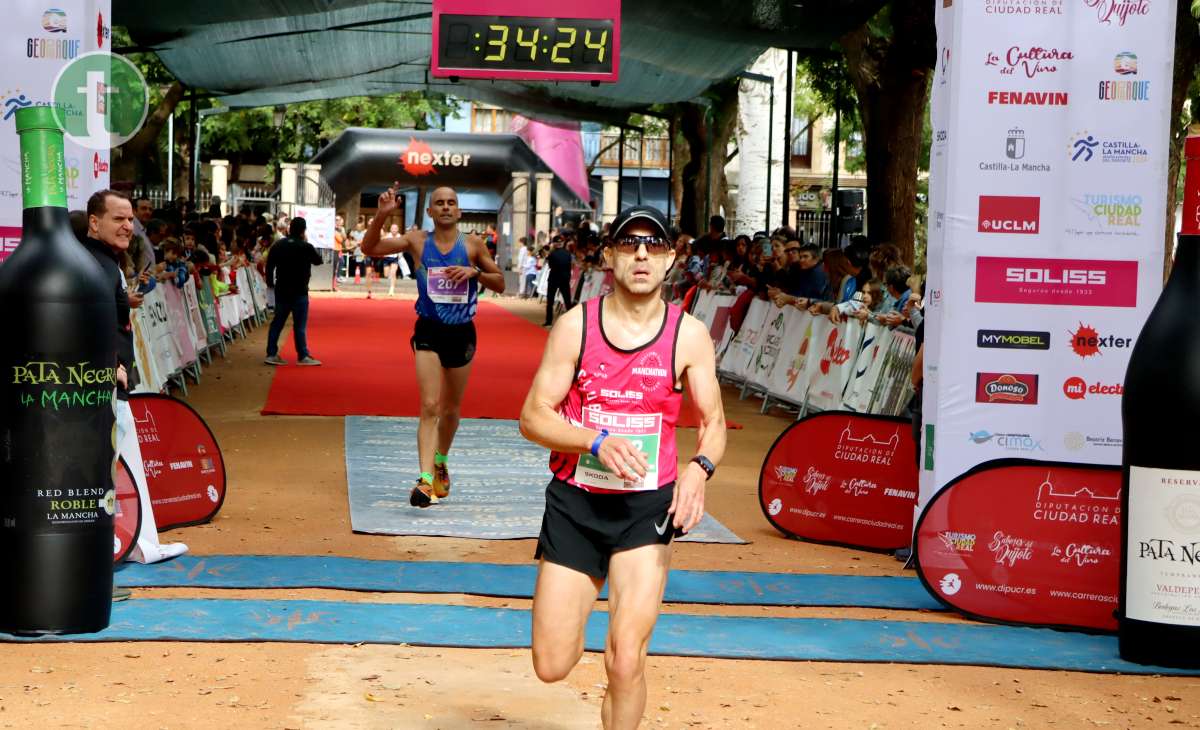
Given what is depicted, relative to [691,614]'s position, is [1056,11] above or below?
above

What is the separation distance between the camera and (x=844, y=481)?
9.99m

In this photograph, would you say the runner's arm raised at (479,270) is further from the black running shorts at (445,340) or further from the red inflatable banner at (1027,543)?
the red inflatable banner at (1027,543)

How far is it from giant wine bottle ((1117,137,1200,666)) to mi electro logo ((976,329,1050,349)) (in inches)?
53.7

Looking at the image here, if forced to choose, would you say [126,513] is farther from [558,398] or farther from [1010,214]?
[1010,214]

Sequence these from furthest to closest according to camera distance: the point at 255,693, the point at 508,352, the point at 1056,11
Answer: the point at 508,352 → the point at 1056,11 → the point at 255,693

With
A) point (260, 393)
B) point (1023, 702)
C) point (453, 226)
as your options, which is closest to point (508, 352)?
point (260, 393)

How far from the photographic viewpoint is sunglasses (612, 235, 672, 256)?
5.23m

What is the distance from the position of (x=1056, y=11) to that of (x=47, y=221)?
535cm

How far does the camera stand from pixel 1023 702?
6.49m

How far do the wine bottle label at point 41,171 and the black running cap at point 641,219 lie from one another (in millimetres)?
1925

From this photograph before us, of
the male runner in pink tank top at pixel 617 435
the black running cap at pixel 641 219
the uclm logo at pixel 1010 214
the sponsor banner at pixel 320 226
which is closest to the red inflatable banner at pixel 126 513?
the male runner in pink tank top at pixel 617 435

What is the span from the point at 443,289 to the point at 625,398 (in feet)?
17.4

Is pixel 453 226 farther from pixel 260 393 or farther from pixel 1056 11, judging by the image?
pixel 260 393

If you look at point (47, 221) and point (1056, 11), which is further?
point (1056, 11)
